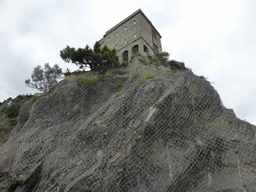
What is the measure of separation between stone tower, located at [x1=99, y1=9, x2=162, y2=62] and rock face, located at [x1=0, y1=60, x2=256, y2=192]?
9.81 meters

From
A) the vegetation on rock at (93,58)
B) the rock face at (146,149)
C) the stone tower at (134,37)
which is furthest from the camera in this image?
the stone tower at (134,37)

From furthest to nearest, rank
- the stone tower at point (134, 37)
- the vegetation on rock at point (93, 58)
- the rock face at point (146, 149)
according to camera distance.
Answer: the stone tower at point (134, 37)
the vegetation on rock at point (93, 58)
the rock face at point (146, 149)

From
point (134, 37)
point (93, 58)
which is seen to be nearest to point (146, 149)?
point (93, 58)

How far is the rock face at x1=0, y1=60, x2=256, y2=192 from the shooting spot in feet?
14.9

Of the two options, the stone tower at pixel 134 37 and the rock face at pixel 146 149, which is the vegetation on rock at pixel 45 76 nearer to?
the stone tower at pixel 134 37

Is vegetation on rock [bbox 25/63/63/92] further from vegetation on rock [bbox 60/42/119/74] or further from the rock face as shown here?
the rock face

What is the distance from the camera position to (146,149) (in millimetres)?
4895

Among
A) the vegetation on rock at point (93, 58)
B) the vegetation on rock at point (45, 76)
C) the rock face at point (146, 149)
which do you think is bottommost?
the rock face at point (146, 149)

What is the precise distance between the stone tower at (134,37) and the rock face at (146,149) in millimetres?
9812

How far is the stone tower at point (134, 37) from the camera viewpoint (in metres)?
15.2

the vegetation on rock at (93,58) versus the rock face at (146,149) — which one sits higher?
the vegetation on rock at (93,58)

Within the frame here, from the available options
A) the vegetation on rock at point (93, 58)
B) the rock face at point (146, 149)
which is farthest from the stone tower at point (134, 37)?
the rock face at point (146, 149)

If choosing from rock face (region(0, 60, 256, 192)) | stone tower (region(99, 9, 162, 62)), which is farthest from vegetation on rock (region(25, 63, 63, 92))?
rock face (region(0, 60, 256, 192))

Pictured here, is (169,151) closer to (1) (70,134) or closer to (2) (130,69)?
(1) (70,134)
